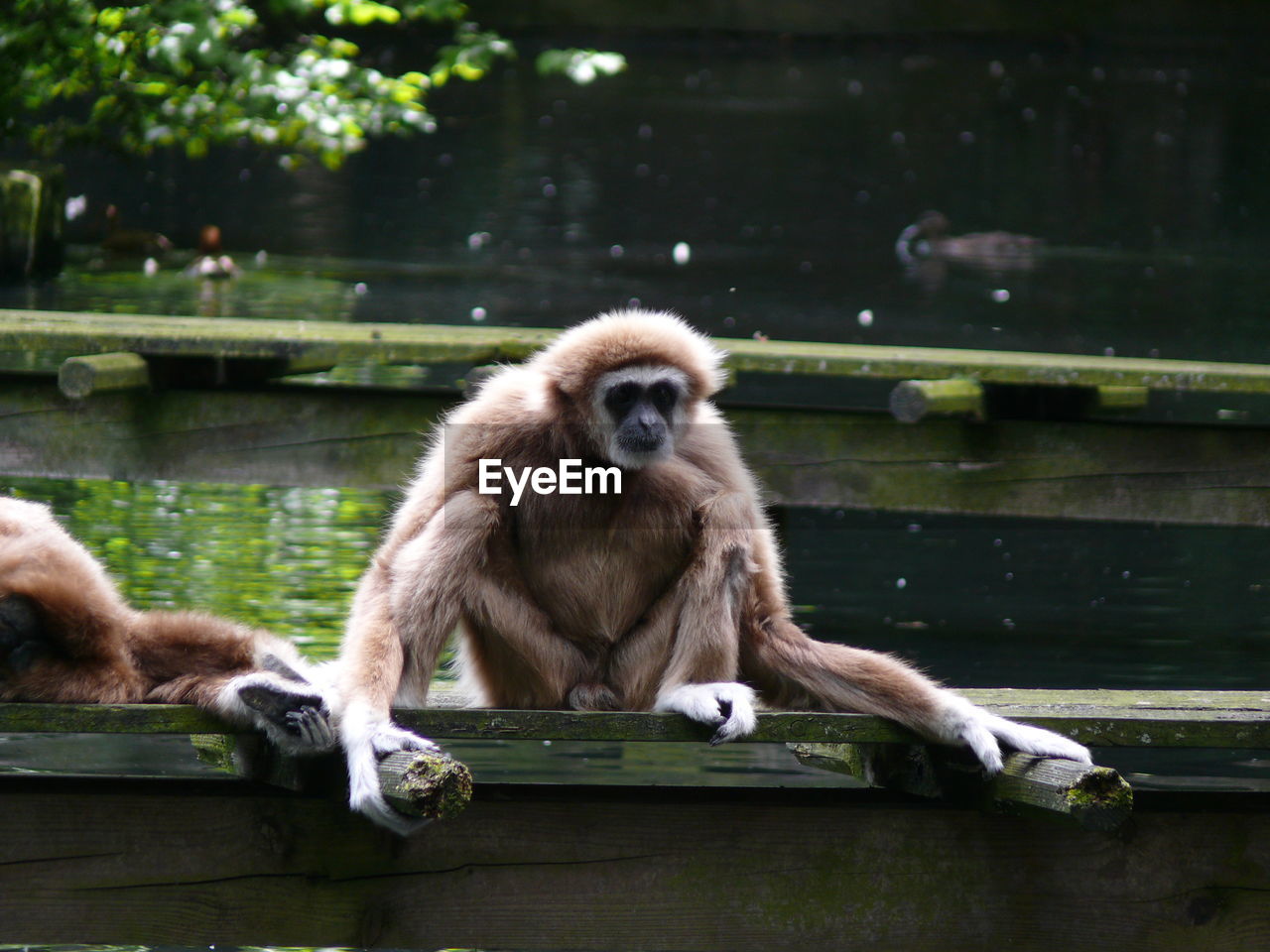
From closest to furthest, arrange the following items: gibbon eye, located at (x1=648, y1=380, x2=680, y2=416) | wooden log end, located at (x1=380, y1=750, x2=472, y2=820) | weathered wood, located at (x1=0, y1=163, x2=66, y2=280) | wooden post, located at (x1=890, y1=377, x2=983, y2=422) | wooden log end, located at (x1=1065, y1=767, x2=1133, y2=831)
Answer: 1. wooden log end, located at (x1=380, y1=750, x2=472, y2=820)
2. wooden log end, located at (x1=1065, y1=767, x2=1133, y2=831)
3. gibbon eye, located at (x1=648, y1=380, x2=680, y2=416)
4. wooden post, located at (x1=890, y1=377, x2=983, y2=422)
5. weathered wood, located at (x1=0, y1=163, x2=66, y2=280)

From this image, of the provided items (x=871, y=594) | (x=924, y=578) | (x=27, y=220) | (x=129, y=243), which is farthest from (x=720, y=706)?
(x=129, y=243)

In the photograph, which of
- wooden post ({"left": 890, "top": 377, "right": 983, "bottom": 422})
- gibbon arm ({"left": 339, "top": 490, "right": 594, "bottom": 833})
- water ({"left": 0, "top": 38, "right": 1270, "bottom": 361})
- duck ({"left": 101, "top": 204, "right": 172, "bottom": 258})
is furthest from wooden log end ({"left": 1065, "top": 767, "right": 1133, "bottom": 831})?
duck ({"left": 101, "top": 204, "right": 172, "bottom": 258})

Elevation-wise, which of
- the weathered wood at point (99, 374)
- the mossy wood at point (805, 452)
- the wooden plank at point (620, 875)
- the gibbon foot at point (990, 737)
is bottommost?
the wooden plank at point (620, 875)

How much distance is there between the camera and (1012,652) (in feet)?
27.7

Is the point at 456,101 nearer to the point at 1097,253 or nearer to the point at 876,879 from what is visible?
the point at 1097,253

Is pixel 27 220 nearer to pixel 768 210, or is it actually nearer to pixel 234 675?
pixel 234 675

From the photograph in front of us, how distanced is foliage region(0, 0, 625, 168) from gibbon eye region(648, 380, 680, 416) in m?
5.31

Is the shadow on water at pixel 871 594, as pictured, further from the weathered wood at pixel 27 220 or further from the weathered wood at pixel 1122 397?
the weathered wood at pixel 27 220

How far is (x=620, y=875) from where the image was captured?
4.80m

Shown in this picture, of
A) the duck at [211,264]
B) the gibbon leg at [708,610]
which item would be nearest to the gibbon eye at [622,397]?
the gibbon leg at [708,610]

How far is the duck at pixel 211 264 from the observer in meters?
16.9

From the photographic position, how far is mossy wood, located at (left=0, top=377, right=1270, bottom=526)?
7.88 m

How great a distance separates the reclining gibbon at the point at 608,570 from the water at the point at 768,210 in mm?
9934

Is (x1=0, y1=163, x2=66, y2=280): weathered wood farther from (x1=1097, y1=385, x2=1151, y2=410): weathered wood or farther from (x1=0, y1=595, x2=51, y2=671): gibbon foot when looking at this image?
(x1=0, y1=595, x2=51, y2=671): gibbon foot
